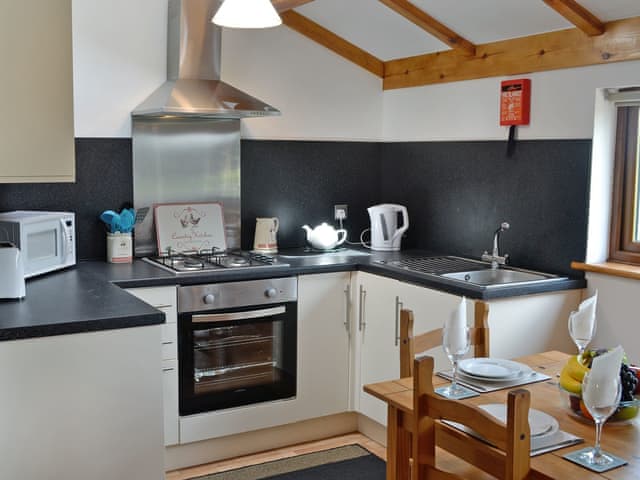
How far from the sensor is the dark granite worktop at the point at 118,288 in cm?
244

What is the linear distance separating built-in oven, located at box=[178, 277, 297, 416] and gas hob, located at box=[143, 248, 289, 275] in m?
0.09

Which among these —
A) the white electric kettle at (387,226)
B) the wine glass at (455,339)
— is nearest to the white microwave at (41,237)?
the white electric kettle at (387,226)

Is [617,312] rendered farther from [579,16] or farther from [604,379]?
[604,379]

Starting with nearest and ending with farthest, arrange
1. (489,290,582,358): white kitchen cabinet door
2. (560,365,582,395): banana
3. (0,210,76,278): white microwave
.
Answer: (560,365,582,395): banana < (0,210,76,278): white microwave < (489,290,582,358): white kitchen cabinet door

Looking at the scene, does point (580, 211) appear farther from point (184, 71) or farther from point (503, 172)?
point (184, 71)

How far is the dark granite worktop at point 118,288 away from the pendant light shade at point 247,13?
3.46 feet

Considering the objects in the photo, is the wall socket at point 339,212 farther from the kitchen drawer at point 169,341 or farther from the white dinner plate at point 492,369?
the white dinner plate at point 492,369

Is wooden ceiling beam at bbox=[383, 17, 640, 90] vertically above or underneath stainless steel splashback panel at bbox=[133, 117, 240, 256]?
above

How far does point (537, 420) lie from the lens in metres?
1.97

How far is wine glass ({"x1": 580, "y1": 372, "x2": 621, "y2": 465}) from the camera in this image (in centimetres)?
172

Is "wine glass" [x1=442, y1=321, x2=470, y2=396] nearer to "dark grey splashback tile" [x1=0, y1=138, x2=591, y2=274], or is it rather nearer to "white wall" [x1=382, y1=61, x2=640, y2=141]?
"dark grey splashback tile" [x1=0, y1=138, x2=591, y2=274]

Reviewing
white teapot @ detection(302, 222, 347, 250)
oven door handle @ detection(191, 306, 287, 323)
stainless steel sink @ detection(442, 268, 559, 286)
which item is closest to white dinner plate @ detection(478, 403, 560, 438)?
stainless steel sink @ detection(442, 268, 559, 286)

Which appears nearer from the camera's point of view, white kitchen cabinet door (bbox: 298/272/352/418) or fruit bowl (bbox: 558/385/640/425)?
fruit bowl (bbox: 558/385/640/425)

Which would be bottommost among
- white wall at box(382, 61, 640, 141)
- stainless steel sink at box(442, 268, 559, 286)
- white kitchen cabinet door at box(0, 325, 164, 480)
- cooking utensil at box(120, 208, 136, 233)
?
white kitchen cabinet door at box(0, 325, 164, 480)
